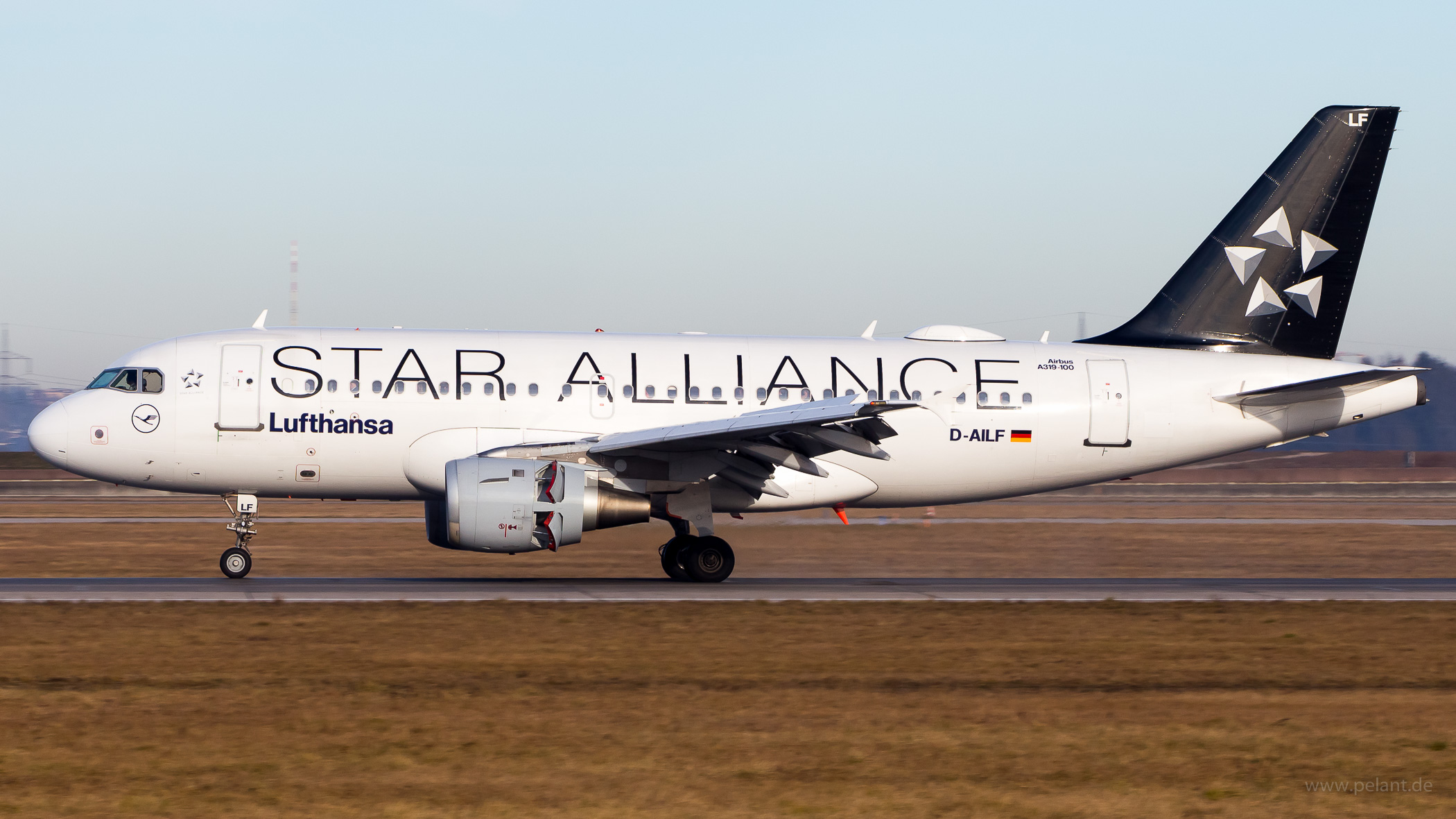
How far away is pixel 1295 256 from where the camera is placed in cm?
2684

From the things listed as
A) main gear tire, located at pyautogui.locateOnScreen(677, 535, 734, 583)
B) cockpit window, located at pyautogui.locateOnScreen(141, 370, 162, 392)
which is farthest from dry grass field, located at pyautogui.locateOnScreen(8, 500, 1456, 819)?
cockpit window, located at pyautogui.locateOnScreen(141, 370, 162, 392)

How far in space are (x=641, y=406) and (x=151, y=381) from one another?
8467mm

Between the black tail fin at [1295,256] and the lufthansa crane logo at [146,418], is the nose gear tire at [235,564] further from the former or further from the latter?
the black tail fin at [1295,256]

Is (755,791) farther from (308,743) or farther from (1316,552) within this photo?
(1316,552)

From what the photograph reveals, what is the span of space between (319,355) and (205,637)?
8.47 meters

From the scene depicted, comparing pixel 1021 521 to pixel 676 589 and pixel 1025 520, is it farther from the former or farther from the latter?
pixel 676 589

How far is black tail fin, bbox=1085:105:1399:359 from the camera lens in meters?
26.8

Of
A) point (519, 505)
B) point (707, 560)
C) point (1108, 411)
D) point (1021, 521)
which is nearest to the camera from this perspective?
point (519, 505)

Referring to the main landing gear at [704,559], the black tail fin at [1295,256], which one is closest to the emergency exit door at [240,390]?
the main landing gear at [704,559]

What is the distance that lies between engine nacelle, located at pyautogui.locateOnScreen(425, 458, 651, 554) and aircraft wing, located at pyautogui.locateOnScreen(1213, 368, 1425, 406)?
12.6 meters

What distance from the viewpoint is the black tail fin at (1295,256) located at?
Answer: 26.8 meters

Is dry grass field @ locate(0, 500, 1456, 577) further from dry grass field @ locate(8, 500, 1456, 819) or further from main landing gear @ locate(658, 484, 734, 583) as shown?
dry grass field @ locate(8, 500, 1456, 819)

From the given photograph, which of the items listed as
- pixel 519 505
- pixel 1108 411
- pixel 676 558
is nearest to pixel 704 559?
pixel 676 558

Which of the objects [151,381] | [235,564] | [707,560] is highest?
[151,381]
